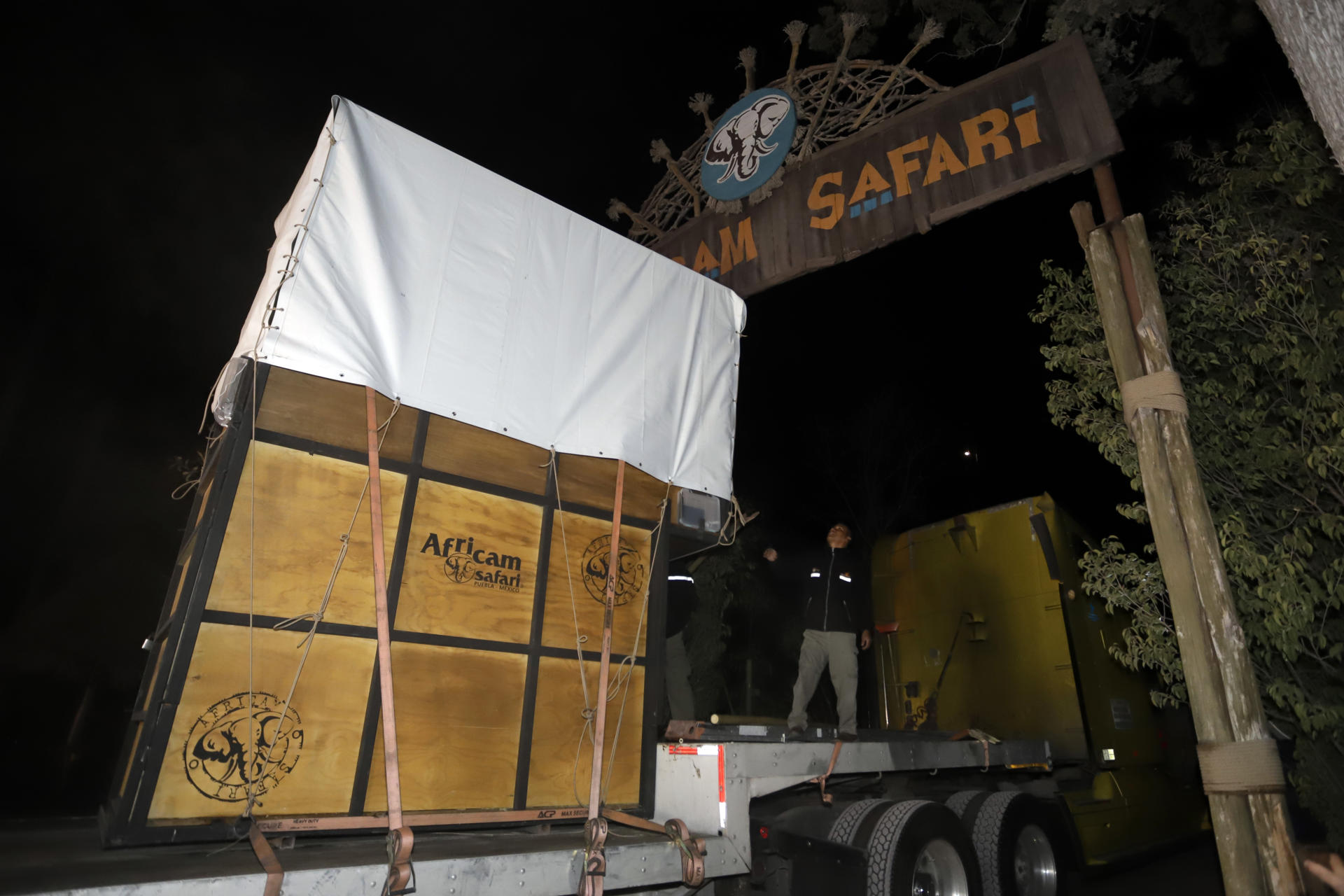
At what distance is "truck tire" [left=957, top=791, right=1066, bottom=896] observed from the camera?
524cm

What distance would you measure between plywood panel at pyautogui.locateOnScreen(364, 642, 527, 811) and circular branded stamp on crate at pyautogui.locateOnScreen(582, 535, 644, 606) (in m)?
0.68

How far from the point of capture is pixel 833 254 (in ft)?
20.0

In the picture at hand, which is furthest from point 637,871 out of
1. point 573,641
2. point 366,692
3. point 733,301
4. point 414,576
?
point 733,301

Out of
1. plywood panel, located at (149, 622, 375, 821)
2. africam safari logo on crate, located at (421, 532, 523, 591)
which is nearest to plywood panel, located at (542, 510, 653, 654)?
africam safari logo on crate, located at (421, 532, 523, 591)

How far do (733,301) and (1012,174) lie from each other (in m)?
2.34

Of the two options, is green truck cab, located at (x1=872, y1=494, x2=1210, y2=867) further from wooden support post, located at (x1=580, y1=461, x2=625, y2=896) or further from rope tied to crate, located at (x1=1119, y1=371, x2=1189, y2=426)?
wooden support post, located at (x1=580, y1=461, x2=625, y2=896)

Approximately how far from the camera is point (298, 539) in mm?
3234

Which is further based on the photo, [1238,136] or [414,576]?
[1238,136]

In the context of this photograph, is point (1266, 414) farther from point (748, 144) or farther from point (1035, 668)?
point (748, 144)

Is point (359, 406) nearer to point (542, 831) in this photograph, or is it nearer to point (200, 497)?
point (200, 497)

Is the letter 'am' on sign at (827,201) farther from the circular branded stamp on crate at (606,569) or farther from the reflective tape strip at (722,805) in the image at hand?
the reflective tape strip at (722,805)

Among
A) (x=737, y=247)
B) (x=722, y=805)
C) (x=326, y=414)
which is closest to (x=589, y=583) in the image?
(x=722, y=805)

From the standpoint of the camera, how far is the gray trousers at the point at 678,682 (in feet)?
21.5

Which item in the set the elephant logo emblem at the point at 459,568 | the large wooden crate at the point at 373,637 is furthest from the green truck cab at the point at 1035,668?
the elephant logo emblem at the point at 459,568
